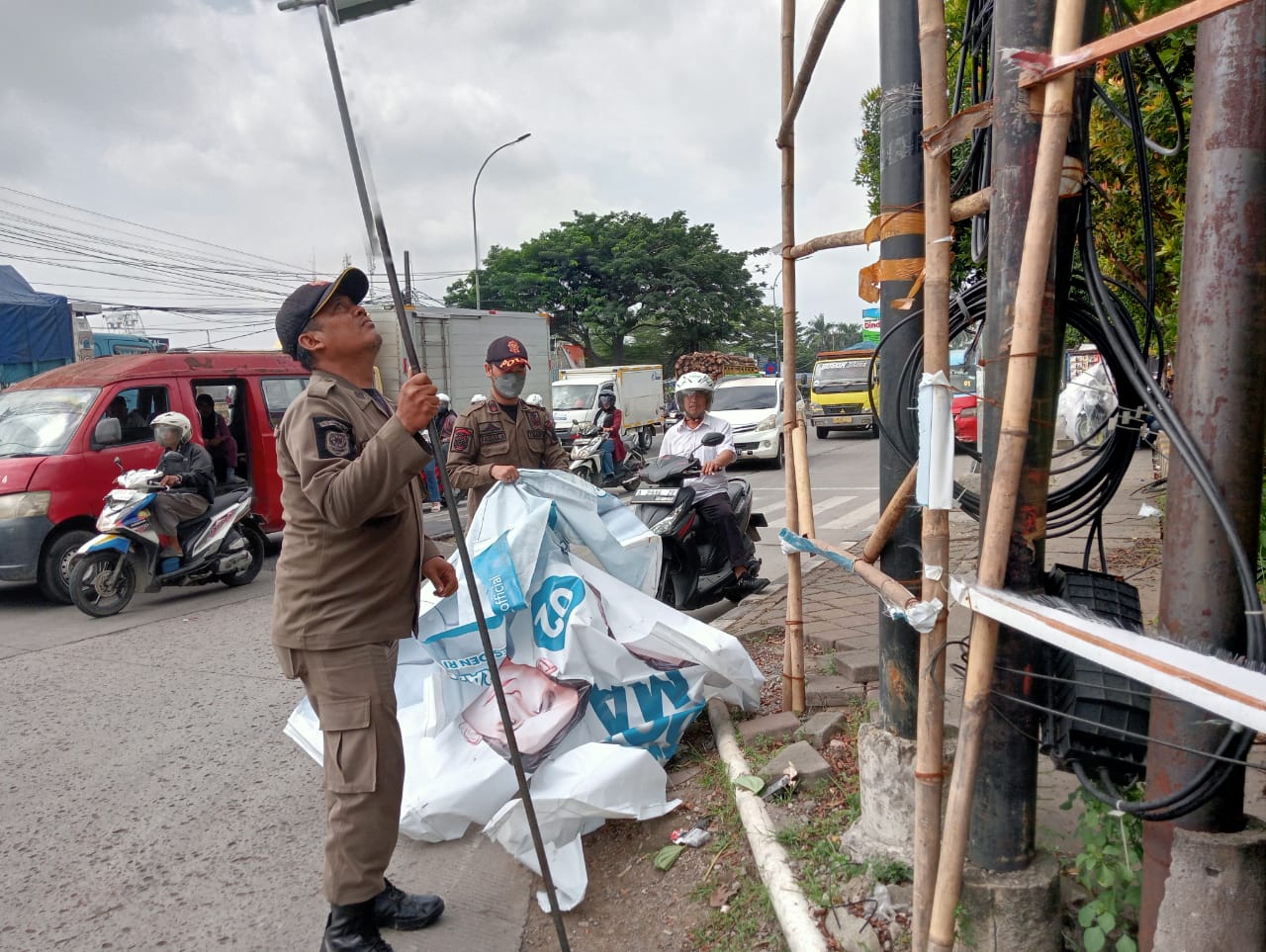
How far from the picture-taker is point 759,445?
1617 cm

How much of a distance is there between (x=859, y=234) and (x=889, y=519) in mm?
906

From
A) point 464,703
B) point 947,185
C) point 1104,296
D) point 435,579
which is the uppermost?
point 947,185

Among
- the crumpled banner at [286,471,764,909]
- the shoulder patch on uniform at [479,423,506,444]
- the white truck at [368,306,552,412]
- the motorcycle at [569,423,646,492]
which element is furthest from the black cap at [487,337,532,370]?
the white truck at [368,306,552,412]

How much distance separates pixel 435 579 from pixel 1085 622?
6.67ft

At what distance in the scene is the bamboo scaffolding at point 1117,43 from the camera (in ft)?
4.65

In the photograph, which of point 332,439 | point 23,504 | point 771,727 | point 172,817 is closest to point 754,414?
point 23,504

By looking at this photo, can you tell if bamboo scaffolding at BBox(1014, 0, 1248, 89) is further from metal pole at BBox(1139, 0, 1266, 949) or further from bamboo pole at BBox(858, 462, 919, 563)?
bamboo pole at BBox(858, 462, 919, 563)

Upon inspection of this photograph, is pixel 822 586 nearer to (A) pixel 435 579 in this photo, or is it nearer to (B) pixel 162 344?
(A) pixel 435 579

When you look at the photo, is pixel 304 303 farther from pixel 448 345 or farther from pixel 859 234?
pixel 448 345

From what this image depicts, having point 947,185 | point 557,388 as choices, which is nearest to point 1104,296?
point 947,185

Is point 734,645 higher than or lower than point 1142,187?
lower

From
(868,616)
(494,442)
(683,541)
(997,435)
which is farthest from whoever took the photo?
(683,541)

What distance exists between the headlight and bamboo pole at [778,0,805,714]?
6.43 m

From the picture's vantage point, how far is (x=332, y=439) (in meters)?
2.49
